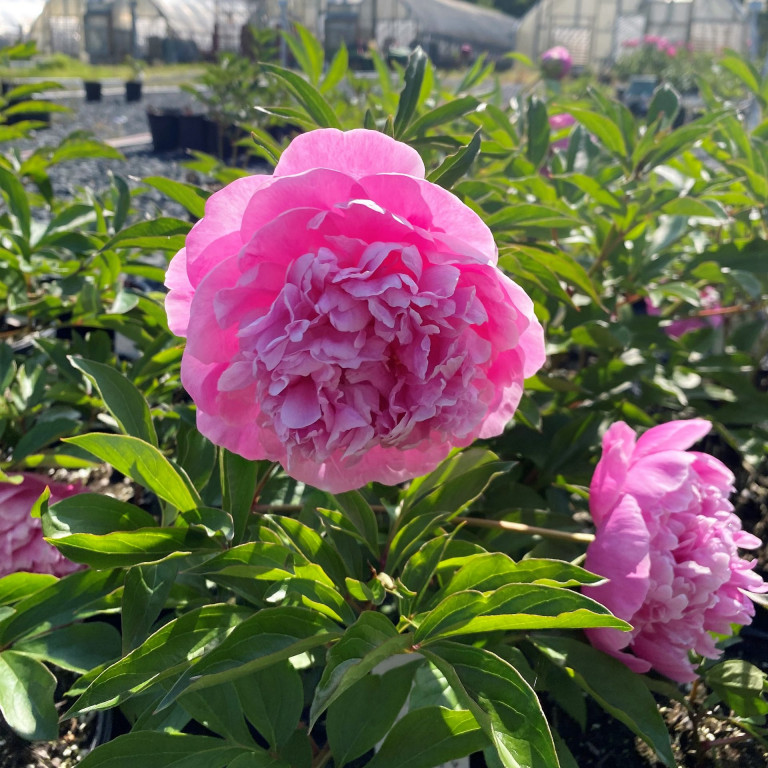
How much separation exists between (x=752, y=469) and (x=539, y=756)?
0.87m

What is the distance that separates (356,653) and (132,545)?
0.56 feet

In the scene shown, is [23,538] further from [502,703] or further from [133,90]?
[133,90]

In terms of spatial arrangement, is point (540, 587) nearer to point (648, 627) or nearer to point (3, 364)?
point (648, 627)

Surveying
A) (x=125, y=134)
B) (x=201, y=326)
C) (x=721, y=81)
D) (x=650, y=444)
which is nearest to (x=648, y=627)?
(x=650, y=444)

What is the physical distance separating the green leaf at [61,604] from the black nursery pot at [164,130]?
5588 mm

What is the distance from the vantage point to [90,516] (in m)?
0.53

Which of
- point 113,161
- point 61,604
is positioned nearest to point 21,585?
point 61,604

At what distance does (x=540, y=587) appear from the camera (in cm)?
43

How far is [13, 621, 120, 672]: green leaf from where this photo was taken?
60 cm

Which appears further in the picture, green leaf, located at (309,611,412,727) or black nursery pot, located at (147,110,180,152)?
black nursery pot, located at (147,110,180,152)

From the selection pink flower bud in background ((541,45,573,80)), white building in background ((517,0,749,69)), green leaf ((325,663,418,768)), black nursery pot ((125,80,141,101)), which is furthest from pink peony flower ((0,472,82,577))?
white building in background ((517,0,749,69))

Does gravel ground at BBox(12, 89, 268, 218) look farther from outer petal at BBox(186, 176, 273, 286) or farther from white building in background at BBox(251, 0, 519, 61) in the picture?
white building in background at BBox(251, 0, 519, 61)

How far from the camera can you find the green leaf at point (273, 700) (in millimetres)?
542

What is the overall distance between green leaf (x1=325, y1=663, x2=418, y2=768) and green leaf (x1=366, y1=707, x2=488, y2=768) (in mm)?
11
